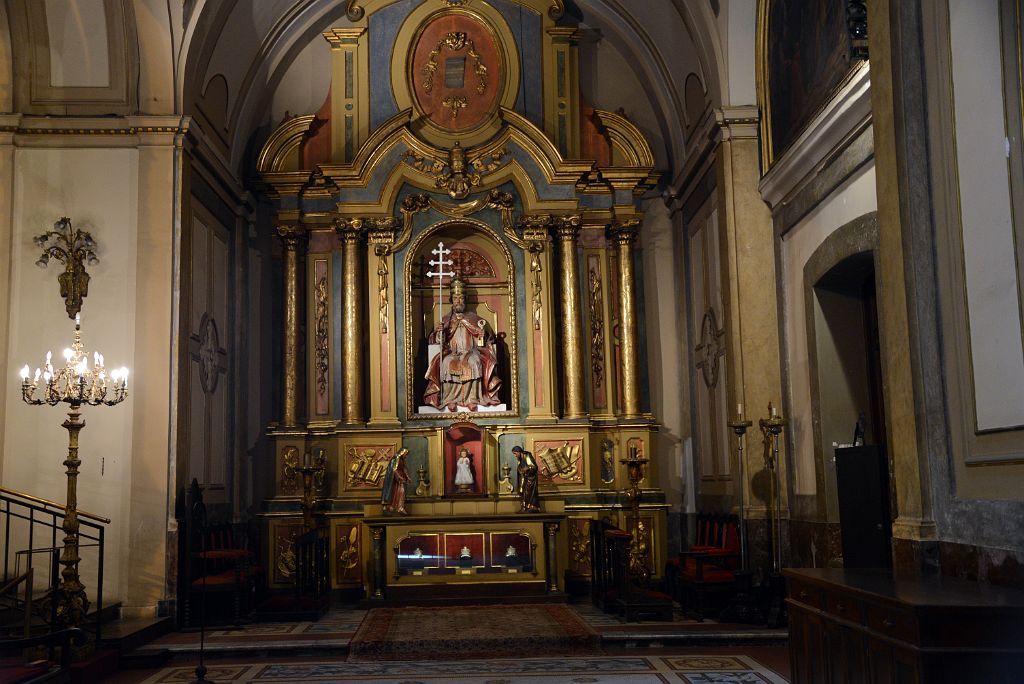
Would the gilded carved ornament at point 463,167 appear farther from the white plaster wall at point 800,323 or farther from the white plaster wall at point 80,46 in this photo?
the white plaster wall at point 800,323

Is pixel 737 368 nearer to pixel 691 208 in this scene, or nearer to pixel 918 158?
Result: pixel 691 208

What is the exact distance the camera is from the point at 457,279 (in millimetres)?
14148

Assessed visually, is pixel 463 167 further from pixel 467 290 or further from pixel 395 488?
pixel 395 488

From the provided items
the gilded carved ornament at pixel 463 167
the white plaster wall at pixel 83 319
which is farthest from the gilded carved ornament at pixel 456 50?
the white plaster wall at pixel 83 319

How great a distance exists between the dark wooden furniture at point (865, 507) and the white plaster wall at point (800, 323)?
5.09 feet

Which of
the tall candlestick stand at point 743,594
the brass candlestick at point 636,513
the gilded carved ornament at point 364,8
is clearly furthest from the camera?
the gilded carved ornament at point 364,8

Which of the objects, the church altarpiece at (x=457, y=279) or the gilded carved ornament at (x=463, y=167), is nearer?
the church altarpiece at (x=457, y=279)

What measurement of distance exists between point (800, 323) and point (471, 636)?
14.3 ft

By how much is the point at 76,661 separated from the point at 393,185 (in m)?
7.44

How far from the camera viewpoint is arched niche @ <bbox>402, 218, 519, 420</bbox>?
1399 cm

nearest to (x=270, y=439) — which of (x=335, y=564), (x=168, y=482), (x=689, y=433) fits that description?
(x=335, y=564)

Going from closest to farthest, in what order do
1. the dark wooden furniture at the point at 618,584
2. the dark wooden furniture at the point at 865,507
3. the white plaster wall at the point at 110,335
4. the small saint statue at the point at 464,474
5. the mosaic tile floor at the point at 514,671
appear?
the dark wooden furniture at the point at 865,507 < the mosaic tile floor at the point at 514,671 < the white plaster wall at the point at 110,335 < the dark wooden furniture at the point at 618,584 < the small saint statue at the point at 464,474

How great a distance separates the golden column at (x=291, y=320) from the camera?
13.9 m

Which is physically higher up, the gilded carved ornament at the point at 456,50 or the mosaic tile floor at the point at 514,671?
the gilded carved ornament at the point at 456,50
